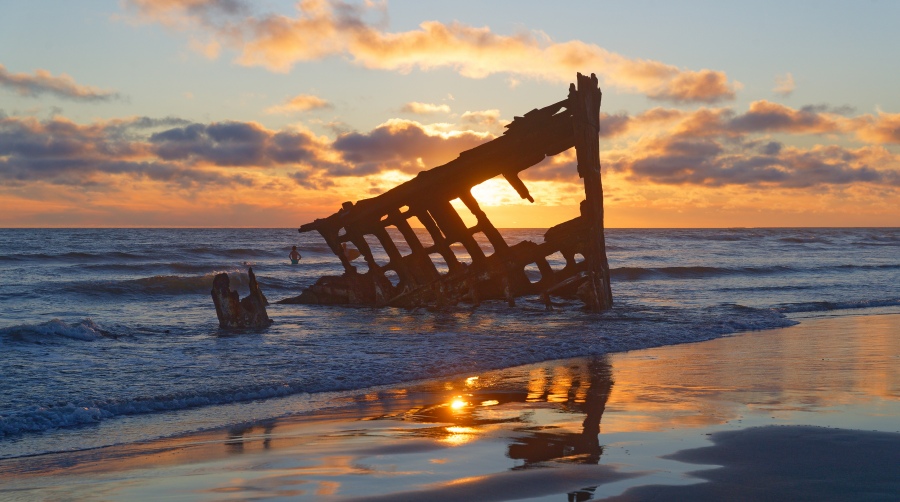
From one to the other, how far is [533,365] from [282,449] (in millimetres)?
5029

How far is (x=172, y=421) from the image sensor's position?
6.55 metres

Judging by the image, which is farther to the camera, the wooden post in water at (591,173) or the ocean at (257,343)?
the wooden post in water at (591,173)

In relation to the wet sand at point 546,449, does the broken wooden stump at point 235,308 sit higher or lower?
higher

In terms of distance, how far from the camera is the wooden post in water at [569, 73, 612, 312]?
14070 mm

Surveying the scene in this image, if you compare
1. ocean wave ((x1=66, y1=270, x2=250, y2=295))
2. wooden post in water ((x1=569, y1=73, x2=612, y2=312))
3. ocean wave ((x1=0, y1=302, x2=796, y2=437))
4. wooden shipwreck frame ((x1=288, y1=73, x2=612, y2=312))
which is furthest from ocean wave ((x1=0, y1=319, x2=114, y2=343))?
ocean wave ((x1=66, y1=270, x2=250, y2=295))

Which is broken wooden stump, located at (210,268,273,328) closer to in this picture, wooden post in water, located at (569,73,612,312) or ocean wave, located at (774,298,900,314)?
wooden post in water, located at (569,73,612,312)

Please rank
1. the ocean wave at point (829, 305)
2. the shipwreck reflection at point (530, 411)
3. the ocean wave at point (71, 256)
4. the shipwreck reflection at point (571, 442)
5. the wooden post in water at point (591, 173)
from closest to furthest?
the shipwreck reflection at point (571, 442) → the shipwreck reflection at point (530, 411) → the wooden post in water at point (591, 173) → the ocean wave at point (829, 305) → the ocean wave at point (71, 256)

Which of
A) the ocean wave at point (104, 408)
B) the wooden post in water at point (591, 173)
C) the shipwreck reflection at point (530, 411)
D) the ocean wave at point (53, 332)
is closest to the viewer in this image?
the shipwreck reflection at point (530, 411)

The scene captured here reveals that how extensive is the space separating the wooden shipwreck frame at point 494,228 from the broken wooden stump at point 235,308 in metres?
3.03

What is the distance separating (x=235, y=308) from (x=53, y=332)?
2.73m

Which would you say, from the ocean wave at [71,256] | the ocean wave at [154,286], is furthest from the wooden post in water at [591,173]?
the ocean wave at [71,256]

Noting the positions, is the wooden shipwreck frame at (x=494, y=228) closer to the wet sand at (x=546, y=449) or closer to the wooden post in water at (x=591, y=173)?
the wooden post in water at (x=591, y=173)

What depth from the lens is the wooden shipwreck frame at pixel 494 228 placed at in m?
14.3

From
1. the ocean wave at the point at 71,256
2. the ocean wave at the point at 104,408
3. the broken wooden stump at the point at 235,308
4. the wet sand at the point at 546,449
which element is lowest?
the ocean wave at the point at 104,408
